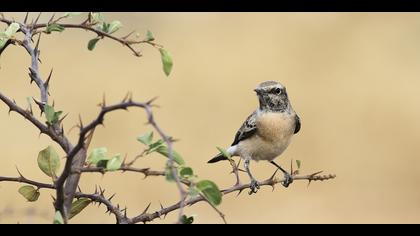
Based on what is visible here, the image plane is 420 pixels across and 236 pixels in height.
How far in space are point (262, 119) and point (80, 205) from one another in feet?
12.5

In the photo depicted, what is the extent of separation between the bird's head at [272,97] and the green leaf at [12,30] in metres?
3.60

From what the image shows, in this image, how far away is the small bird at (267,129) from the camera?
6465 millimetres

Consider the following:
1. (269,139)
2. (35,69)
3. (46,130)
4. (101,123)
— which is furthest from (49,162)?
(269,139)

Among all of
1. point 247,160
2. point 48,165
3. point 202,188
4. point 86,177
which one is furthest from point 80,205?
point 86,177

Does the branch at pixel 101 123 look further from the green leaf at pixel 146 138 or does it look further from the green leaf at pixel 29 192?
the green leaf at pixel 29 192

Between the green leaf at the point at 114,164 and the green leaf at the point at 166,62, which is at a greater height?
the green leaf at the point at 166,62

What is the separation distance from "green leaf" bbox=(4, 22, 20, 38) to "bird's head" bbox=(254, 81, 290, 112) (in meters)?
3.60

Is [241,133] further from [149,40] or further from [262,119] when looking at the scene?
[149,40]

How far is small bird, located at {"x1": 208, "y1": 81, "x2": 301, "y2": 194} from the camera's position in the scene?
255 inches

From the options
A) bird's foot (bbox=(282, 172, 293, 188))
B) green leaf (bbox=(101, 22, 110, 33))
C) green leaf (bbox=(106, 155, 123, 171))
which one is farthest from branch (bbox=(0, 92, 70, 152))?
bird's foot (bbox=(282, 172, 293, 188))

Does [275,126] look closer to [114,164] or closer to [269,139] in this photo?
[269,139]

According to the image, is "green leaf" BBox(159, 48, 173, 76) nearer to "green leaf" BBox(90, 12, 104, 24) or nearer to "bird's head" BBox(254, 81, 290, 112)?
"green leaf" BBox(90, 12, 104, 24)

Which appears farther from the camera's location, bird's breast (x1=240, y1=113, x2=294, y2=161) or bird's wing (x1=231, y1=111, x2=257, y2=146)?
bird's wing (x1=231, y1=111, x2=257, y2=146)

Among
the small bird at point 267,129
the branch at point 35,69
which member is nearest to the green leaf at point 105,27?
the branch at point 35,69
